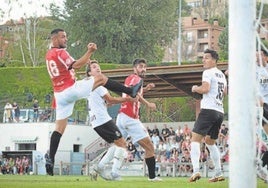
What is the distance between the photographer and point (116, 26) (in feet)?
203

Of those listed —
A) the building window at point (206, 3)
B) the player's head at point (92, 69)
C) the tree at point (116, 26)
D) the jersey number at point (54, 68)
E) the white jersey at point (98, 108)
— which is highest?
the building window at point (206, 3)

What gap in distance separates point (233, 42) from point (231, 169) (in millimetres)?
881

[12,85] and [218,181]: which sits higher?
[12,85]

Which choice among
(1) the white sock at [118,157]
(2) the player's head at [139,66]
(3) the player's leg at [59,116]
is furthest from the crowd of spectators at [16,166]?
(3) the player's leg at [59,116]

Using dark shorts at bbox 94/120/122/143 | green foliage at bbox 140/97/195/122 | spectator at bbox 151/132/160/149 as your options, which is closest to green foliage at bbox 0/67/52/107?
green foliage at bbox 140/97/195/122

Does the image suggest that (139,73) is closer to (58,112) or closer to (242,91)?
(58,112)

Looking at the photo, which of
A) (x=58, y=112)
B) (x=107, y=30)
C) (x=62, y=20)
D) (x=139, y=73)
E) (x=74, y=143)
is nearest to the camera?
(x=58, y=112)

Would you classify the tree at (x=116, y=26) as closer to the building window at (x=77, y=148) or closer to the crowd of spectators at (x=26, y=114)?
the building window at (x=77, y=148)

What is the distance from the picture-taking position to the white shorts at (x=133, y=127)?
11891 millimetres

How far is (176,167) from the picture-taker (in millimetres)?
27219

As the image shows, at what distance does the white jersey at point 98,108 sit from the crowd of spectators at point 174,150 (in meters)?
13.3

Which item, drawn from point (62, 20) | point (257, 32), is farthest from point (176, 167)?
point (62, 20)

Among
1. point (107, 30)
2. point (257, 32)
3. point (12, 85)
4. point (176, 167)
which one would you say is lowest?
point (176, 167)

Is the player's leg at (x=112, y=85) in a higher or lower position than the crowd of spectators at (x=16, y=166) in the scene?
higher
